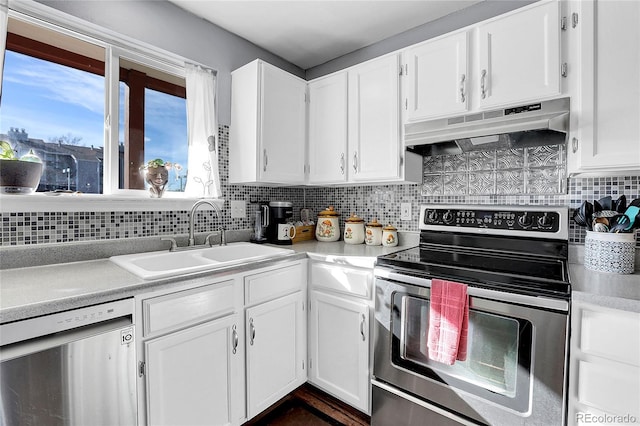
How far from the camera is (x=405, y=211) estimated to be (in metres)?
2.21

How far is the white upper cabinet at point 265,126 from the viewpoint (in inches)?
79.7

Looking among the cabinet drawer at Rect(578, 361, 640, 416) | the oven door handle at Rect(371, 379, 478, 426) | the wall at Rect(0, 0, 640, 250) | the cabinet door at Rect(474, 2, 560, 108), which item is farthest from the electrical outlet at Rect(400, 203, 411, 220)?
the cabinet drawer at Rect(578, 361, 640, 416)

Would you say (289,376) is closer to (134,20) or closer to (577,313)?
(577,313)

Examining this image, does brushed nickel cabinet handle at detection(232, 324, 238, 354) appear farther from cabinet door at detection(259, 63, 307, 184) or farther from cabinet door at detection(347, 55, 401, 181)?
cabinet door at detection(347, 55, 401, 181)

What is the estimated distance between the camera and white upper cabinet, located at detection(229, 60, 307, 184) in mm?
2023

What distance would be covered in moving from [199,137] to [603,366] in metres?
2.28

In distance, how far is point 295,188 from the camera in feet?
8.99

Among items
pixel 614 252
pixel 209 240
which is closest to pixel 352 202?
pixel 209 240

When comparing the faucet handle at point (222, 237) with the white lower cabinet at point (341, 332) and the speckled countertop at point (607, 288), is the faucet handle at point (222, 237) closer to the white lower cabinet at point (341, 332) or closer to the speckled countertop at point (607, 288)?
the white lower cabinet at point (341, 332)

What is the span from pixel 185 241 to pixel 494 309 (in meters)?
1.73

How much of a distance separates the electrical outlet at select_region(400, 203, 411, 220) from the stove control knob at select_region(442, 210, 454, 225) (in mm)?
287

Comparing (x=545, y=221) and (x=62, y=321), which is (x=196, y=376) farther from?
(x=545, y=221)

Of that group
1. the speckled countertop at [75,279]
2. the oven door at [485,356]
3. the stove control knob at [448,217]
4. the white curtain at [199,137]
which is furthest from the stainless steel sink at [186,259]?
the stove control knob at [448,217]

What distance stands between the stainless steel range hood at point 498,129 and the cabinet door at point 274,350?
122 centimetres
